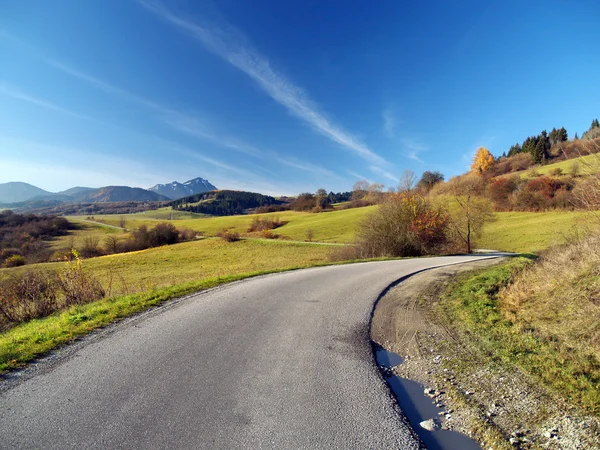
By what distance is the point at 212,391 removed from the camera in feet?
13.3

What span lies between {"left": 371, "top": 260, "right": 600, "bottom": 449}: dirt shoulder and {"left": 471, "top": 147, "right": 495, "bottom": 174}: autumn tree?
3559 inches

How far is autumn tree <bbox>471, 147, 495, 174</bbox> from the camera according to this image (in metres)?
82.9

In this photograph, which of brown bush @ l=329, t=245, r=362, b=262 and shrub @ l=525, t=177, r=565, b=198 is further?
shrub @ l=525, t=177, r=565, b=198

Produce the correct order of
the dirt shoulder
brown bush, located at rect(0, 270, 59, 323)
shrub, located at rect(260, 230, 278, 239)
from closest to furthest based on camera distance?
the dirt shoulder
brown bush, located at rect(0, 270, 59, 323)
shrub, located at rect(260, 230, 278, 239)

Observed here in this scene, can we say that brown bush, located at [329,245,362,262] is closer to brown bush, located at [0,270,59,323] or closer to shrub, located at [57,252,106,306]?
shrub, located at [57,252,106,306]

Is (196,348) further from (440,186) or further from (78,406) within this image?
(440,186)

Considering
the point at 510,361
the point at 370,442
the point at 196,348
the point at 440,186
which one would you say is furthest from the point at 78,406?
the point at 440,186

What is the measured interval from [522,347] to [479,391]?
1.83m

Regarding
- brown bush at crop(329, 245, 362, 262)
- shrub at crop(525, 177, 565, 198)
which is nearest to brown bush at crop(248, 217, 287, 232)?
brown bush at crop(329, 245, 362, 262)

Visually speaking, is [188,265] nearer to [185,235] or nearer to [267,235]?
[267,235]

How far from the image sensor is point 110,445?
3.10 meters

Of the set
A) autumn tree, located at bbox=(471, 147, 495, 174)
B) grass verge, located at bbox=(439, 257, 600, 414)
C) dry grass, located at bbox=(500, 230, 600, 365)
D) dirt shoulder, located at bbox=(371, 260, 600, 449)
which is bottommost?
dirt shoulder, located at bbox=(371, 260, 600, 449)

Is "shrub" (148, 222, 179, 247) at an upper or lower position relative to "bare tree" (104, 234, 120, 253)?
upper

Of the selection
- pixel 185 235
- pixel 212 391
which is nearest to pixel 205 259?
pixel 185 235
